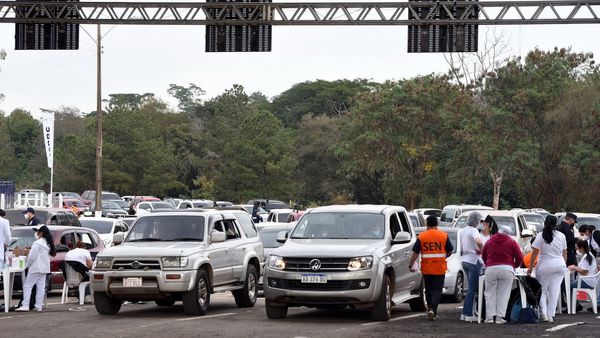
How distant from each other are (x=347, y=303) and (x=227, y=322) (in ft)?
6.55

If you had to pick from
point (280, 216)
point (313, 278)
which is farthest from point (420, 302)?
point (280, 216)

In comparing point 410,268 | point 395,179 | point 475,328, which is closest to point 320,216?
point 410,268

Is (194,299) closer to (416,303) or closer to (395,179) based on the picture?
(416,303)

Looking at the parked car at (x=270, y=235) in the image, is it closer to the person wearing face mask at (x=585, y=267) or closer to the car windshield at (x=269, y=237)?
the car windshield at (x=269, y=237)

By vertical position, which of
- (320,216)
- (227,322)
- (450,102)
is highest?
(450,102)

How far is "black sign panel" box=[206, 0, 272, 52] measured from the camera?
110ft

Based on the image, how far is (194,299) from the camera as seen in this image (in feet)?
67.7

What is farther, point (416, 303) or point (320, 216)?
point (416, 303)

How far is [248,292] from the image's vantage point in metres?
23.3

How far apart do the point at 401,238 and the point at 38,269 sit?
22.5ft

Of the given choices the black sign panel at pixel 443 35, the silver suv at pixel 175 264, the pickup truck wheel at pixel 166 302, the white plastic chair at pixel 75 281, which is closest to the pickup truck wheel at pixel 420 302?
the silver suv at pixel 175 264

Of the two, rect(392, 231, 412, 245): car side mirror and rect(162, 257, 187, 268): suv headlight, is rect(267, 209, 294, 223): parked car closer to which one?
rect(162, 257, 187, 268): suv headlight

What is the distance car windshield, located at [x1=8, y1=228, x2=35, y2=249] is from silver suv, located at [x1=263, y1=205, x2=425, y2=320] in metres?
8.56

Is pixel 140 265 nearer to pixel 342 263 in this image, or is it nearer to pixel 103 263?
pixel 103 263
